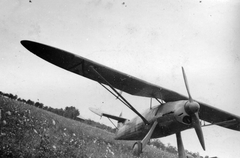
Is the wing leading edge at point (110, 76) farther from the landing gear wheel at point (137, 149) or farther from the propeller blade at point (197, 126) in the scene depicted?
the landing gear wheel at point (137, 149)

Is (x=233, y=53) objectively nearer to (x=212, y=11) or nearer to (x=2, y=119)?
(x=212, y=11)

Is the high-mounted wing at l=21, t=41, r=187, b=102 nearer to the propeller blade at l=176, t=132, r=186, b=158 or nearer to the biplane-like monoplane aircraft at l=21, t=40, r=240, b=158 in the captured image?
the biplane-like monoplane aircraft at l=21, t=40, r=240, b=158

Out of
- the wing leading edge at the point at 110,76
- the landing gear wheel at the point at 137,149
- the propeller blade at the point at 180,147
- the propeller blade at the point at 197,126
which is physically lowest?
the landing gear wheel at the point at 137,149

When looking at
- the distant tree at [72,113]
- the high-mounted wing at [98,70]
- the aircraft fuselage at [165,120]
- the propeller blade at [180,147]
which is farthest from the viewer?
the distant tree at [72,113]

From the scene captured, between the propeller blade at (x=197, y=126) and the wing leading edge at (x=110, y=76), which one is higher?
the wing leading edge at (x=110, y=76)

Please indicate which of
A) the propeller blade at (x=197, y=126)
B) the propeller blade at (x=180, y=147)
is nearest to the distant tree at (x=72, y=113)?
the propeller blade at (x=180, y=147)

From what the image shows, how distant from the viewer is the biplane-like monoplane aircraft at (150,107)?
6383 millimetres

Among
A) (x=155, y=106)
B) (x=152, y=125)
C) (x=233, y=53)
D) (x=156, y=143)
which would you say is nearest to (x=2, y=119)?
(x=152, y=125)

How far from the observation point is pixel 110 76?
7.68 metres

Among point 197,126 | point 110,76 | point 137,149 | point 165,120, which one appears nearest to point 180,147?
point 165,120

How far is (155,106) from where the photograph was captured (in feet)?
27.1

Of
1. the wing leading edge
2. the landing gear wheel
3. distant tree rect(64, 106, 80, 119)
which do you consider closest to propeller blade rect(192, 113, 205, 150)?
the wing leading edge

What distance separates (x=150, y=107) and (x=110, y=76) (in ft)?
7.67

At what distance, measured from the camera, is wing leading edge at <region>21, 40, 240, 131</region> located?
650cm
